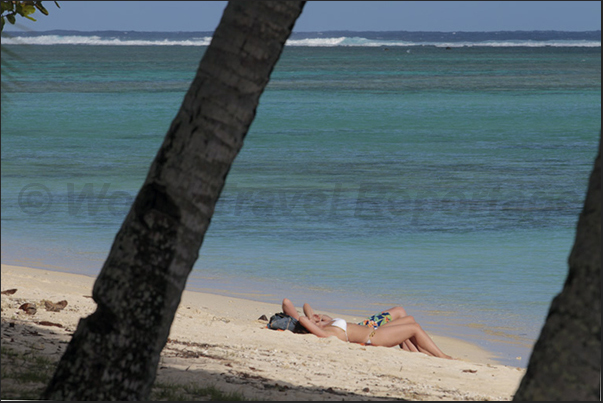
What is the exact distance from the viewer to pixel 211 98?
10.2 ft

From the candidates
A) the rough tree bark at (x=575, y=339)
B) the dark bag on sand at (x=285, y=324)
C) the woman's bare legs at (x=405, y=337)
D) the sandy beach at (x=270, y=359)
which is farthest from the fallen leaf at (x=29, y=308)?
the rough tree bark at (x=575, y=339)

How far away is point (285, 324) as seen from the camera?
25.4 feet

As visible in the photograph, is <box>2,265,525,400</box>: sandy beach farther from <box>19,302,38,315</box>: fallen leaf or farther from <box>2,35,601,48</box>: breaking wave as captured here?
<box>2,35,601,48</box>: breaking wave

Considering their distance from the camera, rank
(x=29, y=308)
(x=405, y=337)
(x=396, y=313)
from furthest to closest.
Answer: (x=396, y=313) → (x=405, y=337) → (x=29, y=308)

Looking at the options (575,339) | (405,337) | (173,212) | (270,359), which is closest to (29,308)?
(270,359)

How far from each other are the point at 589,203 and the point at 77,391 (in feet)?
7.51

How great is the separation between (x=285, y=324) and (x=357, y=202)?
772 cm

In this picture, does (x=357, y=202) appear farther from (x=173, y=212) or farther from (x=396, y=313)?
(x=173, y=212)

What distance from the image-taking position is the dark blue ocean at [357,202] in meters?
9.60

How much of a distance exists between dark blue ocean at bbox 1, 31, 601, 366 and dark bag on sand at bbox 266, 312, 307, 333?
1.32 meters

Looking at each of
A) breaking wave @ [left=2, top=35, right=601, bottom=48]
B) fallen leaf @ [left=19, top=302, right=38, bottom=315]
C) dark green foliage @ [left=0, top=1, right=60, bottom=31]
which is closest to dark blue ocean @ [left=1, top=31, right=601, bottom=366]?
dark green foliage @ [left=0, top=1, right=60, bottom=31]

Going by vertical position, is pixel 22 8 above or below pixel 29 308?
above

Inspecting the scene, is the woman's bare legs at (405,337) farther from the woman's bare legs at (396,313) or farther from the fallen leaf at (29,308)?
the fallen leaf at (29,308)

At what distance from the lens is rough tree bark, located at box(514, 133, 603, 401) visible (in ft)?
8.16
